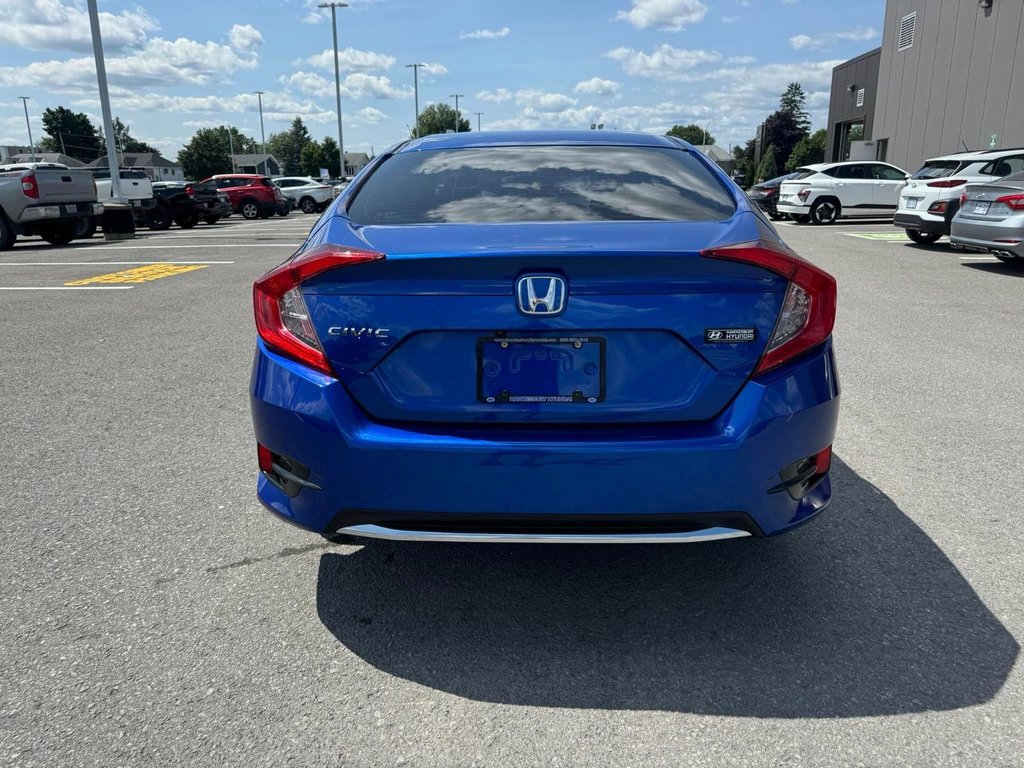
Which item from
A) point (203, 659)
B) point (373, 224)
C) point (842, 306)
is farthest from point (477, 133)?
point (842, 306)

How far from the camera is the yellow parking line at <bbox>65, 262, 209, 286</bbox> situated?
11.2 meters

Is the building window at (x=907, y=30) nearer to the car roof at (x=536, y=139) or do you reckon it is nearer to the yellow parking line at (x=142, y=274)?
the yellow parking line at (x=142, y=274)

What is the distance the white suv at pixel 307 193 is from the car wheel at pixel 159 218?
1304 centimetres

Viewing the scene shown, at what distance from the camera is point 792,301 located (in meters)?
2.41

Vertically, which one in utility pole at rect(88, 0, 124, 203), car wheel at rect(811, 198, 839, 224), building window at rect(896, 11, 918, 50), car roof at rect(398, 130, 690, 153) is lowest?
car wheel at rect(811, 198, 839, 224)

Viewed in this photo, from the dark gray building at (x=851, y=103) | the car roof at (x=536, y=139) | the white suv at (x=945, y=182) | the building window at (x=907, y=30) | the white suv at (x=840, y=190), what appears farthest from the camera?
the dark gray building at (x=851, y=103)

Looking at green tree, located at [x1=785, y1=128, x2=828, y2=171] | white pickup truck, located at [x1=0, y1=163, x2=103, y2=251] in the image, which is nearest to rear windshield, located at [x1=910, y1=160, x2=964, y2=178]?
white pickup truck, located at [x1=0, y1=163, x2=103, y2=251]

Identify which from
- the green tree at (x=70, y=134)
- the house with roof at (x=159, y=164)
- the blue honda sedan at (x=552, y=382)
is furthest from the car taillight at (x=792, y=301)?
the green tree at (x=70, y=134)

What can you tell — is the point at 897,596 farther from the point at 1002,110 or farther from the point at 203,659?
the point at 1002,110

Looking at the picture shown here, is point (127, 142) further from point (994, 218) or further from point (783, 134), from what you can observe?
point (994, 218)

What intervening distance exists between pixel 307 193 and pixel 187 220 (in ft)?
43.2

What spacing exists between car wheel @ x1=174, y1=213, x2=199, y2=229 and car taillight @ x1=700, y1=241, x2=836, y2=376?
83.8 ft

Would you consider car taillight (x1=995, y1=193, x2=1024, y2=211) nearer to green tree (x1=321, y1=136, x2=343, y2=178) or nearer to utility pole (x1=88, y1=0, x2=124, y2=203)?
utility pole (x1=88, y1=0, x2=124, y2=203)

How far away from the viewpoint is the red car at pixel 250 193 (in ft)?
104
